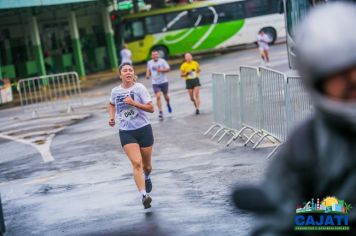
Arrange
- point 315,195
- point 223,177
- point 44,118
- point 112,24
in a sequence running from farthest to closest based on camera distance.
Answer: point 112,24 < point 44,118 < point 223,177 < point 315,195

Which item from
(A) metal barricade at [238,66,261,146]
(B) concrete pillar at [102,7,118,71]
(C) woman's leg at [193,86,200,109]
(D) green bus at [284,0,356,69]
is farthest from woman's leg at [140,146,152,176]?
(B) concrete pillar at [102,7,118,71]

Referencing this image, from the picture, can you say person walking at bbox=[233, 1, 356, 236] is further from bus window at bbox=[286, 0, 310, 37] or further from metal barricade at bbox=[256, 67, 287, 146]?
bus window at bbox=[286, 0, 310, 37]

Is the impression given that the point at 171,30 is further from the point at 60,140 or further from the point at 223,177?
the point at 223,177

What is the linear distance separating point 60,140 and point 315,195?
17.0 meters

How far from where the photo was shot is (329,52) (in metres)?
2.41

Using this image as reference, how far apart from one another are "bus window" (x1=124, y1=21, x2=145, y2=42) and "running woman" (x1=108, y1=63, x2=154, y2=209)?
1419 inches

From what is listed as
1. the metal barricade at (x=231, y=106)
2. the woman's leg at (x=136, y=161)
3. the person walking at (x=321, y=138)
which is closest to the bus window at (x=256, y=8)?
the metal barricade at (x=231, y=106)

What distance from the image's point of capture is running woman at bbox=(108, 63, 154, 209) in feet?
32.6

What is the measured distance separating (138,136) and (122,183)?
7.56 feet

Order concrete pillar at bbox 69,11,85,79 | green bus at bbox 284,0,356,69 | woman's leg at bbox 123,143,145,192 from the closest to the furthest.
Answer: woman's leg at bbox 123,143,145,192, green bus at bbox 284,0,356,69, concrete pillar at bbox 69,11,85,79

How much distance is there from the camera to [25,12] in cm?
4100

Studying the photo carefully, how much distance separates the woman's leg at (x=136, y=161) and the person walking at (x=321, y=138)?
7.32m

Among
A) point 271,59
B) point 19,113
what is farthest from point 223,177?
point 271,59

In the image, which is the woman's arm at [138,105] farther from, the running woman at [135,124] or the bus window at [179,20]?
the bus window at [179,20]
